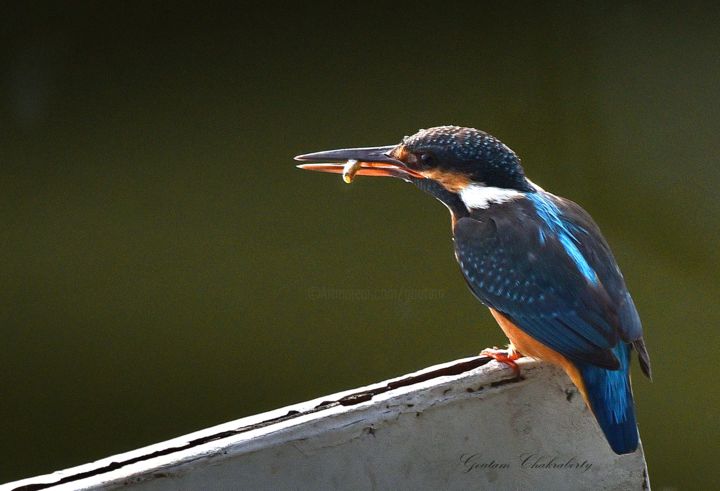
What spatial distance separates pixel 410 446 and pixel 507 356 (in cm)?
30

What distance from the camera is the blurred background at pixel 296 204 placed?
337 centimetres

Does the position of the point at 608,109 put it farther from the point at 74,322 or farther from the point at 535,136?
the point at 74,322

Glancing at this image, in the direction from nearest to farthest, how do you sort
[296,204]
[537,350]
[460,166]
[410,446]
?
[410,446] → [537,350] → [460,166] → [296,204]

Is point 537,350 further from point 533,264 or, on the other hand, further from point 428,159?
point 428,159

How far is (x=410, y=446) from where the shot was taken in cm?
172

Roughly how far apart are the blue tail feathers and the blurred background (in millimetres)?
1583

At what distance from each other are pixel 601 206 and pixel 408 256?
65cm

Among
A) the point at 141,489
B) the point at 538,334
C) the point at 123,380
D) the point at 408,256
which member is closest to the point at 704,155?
the point at 408,256

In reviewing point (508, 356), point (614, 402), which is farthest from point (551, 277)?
point (614, 402)

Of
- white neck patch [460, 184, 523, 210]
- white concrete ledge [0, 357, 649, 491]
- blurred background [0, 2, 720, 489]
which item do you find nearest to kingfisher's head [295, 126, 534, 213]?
white neck patch [460, 184, 523, 210]

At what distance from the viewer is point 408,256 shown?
3.57 meters

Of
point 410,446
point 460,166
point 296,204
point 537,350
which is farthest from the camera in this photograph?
point 296,204

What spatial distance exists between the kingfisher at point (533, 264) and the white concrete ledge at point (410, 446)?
70mm

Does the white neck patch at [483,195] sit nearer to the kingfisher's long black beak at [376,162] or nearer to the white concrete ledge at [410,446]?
the kingfisher's long black beak at [376,162]
